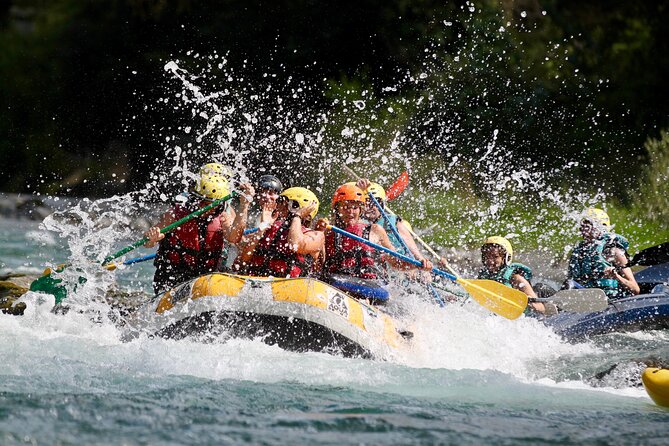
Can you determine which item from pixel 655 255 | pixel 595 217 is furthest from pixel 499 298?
pixel 655 255

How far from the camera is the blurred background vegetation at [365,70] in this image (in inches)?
786

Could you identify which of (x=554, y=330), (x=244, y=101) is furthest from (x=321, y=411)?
(x=244, y=101)

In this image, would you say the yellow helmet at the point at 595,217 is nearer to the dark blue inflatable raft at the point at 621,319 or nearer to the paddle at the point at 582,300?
the dark blue inflatable raft at the point at 621,319

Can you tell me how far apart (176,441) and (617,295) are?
5.48 metres

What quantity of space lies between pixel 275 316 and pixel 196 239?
131 centimetres

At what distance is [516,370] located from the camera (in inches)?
256

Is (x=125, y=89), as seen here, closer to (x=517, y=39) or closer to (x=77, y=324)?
(x=517, y=39)

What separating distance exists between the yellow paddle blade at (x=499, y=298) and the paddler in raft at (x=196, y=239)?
1846 mm

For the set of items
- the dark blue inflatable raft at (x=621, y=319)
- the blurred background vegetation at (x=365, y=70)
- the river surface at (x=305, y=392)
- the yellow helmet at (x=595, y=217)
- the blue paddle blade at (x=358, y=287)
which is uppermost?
the blurred background vegetation at (x=365, y=70)

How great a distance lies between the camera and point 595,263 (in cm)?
888

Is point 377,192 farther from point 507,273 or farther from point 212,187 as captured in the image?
point 212,187

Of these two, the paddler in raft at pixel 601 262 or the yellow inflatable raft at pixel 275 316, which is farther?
the paddler in raft at pixel 601 262

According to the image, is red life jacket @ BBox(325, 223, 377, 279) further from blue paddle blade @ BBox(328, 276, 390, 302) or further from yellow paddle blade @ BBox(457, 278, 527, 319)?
yellow paddle blade @ BBox(457, 278, 527, 319)

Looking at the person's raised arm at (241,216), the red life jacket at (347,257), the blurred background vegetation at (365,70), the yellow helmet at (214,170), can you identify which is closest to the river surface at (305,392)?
the red life jacket at (347,257)
